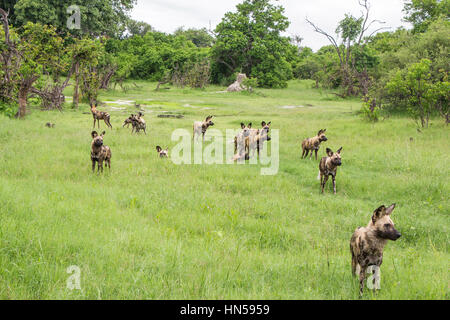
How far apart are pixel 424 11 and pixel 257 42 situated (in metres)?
22.8

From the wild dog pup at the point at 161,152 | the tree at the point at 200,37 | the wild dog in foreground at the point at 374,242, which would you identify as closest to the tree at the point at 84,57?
the wild dog pup at the point at 161,152

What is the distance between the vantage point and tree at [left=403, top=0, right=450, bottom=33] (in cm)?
4175

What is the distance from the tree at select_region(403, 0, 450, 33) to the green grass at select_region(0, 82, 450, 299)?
118ft

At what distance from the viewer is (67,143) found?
43.1 ft

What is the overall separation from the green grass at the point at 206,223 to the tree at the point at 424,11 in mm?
36018

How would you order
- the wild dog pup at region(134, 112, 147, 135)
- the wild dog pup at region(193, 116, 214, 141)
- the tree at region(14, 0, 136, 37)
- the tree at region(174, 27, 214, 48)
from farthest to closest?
the tree at region(174, 27, 214, 48), the tree at region(14, 0, 136, 37), the wild dog pup at region(134, 112, 147, 135), the wild dog pup at region(193, 116, 214, 141)

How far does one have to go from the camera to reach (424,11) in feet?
146

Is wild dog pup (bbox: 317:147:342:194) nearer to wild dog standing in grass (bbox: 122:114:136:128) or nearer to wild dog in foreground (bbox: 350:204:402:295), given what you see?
wild dog in foreground (bbox: 350:204:402:295)

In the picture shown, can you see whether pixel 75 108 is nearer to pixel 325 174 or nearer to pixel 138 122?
pixel 138 122

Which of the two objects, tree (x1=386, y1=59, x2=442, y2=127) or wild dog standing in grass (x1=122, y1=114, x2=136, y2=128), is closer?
wild dog standing in grass (x1=122, y1=114, x2=136, y2=128)

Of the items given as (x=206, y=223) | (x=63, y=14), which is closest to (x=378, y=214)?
(x=206, y=223)

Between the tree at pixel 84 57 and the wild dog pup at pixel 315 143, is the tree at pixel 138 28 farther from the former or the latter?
the wild dog pup at pixel 315 143


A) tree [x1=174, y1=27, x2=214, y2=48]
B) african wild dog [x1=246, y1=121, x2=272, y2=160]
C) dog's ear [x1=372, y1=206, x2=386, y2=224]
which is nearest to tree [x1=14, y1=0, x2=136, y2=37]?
african wild dog [x1=246, y1=121, x2=272, y2=160]

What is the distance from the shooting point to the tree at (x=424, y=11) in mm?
41750
